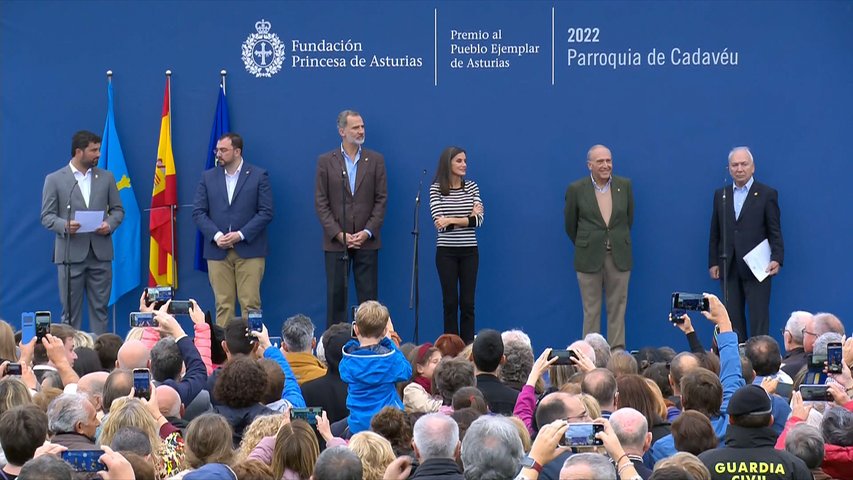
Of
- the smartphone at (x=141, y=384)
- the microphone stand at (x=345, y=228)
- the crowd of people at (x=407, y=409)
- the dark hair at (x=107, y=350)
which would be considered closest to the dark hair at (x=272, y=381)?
the crowd of people at (x=407, y=409)

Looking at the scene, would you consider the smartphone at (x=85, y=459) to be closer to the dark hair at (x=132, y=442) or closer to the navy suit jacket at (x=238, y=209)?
the dark hair at (x=132, y=442)

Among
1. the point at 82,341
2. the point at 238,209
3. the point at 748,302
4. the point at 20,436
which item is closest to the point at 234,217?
the point at 238,209

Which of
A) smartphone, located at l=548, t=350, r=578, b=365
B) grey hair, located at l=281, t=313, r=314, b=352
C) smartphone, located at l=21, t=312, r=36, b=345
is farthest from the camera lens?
grey hair, located at l=281, t=313, r=314, b=352

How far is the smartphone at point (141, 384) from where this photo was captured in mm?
6207

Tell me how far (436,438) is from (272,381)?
5.57ft

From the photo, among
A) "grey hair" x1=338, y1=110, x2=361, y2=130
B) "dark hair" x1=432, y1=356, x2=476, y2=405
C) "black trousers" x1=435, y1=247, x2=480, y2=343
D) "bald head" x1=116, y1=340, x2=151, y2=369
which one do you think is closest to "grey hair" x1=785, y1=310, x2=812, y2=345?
"dark hair" x1=432, y1=356, x2=476, y2=405

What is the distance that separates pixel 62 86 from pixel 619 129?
5.19m

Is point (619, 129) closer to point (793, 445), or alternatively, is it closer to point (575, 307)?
point (575, 307)

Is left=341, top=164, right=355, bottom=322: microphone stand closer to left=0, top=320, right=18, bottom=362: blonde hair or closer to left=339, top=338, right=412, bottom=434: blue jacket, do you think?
left=0, top=320, right=18, bottom=362: blonde hair

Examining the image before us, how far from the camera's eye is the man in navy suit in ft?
40.3

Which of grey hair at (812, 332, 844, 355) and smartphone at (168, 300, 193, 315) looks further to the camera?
smartphone at (168, 300, 193, 315)

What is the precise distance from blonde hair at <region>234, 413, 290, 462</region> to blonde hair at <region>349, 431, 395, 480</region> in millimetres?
467

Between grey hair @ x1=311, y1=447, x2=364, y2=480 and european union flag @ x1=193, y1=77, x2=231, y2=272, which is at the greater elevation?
european union flag @ x1=193, y1=77, x2=231, y2=272

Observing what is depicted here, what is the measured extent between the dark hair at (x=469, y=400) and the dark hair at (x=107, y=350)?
2.68 m
